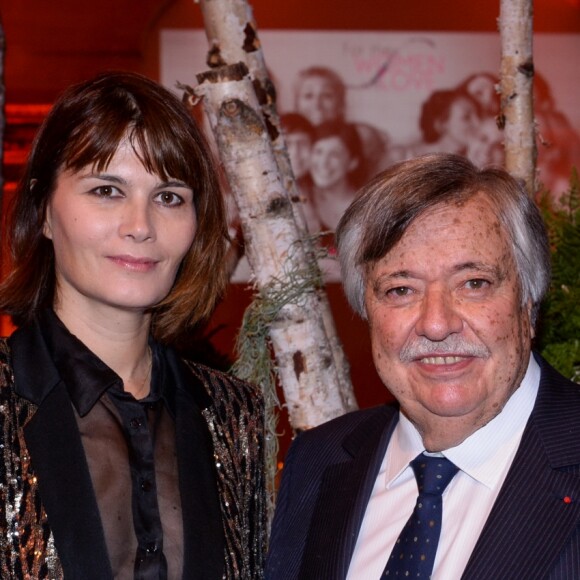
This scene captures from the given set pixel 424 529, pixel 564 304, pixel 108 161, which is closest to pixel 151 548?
pixel 424 529

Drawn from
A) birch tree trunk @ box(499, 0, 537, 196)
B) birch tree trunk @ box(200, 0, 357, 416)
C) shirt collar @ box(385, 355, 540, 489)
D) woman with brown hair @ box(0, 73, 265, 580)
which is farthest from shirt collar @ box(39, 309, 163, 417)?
birch tree trunk @ box(499, 0, 537, 196)

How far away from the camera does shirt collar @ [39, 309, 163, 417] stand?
6.70 ft

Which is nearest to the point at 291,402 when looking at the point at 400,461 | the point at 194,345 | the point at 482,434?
the point at 194,345

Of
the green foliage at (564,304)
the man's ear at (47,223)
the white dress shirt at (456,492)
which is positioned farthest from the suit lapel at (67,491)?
the green foliage at (564,304)

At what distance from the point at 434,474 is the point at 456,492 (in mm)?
55

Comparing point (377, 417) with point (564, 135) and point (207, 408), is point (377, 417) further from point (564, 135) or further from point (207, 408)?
point (564, 135)

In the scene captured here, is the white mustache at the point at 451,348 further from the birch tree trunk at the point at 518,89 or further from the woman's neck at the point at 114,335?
the birch tree trunk at the point at 518,89

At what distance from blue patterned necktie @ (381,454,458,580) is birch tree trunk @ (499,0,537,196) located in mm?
1185

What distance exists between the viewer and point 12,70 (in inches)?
232

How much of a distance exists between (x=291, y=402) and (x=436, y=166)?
3.10 ft

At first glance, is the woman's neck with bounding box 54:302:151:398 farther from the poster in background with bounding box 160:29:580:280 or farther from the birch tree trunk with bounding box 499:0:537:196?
the poster in background with bounding box 160:29:580:280

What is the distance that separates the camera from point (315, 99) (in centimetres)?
598

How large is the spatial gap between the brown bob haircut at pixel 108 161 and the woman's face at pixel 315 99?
375cm

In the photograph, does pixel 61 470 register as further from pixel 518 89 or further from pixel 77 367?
pixel 518 89
